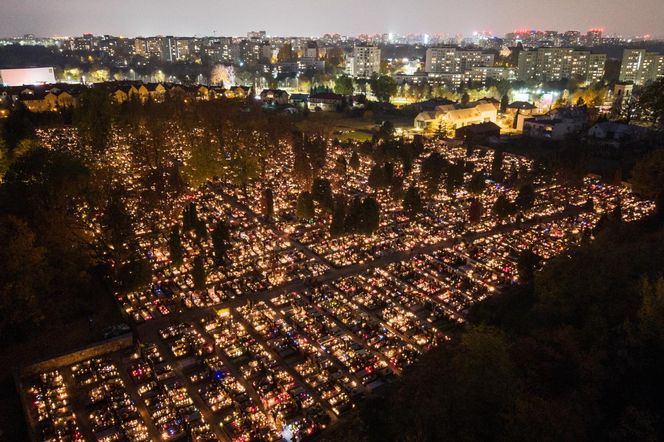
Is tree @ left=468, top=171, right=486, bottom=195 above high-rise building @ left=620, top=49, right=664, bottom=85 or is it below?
below

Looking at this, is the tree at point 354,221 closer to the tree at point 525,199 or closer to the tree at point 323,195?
the tree at point 323,195

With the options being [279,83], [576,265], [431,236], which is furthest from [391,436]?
[279,83]

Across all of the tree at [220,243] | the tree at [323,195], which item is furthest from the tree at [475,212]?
the tree at [220,243]

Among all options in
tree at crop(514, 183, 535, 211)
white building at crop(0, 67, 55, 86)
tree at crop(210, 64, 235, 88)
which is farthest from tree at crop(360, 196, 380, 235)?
white building at crop(0, 67, 55, 86)

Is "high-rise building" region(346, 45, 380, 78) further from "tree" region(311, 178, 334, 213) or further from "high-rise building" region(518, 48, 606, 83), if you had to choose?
"tree" region(311, 178, 334, 213)

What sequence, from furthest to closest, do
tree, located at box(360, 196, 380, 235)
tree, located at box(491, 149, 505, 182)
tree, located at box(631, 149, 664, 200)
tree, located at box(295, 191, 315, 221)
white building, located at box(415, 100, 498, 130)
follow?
1. white building, located at box(415, 100, 498, 130)
2. tree, located at box(491, 149, 505, 182)
3. tree, located at box(631, 149, 664, 200)
4. tree, located at box(295, 191, 315, 221)
5. tree, located at box(360, 196, 380, 235)

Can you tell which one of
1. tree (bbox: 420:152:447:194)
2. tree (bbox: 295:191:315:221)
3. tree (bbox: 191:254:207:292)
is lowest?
tree (bbox: 191:254:207:292)
